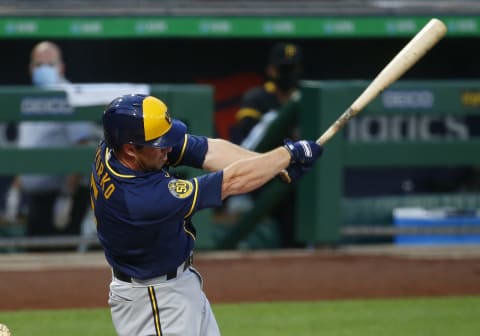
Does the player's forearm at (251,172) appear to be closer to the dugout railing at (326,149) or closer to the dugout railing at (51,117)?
the dugout railing at (51,117)

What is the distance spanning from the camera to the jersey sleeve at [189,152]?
4.94 m

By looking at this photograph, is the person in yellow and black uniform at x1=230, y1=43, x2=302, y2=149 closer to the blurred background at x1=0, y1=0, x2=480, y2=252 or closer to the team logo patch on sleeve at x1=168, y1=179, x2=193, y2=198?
the blurred background at x1=0, y1=0, x2=480, y2=252

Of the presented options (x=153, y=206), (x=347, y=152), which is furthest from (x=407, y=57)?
(x=347, y=152)

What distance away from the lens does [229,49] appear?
38.2 ft

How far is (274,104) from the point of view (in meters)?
9.12

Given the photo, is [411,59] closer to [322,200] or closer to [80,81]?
[322,200]

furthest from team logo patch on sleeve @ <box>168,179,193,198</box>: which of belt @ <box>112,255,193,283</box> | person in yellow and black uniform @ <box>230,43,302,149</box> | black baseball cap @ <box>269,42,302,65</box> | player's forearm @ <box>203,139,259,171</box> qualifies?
black baseball cap @ <box>269,42,302,65</box>

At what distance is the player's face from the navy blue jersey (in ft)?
0.10

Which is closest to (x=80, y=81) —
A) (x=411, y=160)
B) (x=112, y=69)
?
(x=112, y=69)

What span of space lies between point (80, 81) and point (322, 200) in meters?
3.53

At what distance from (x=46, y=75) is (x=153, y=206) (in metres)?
4.55

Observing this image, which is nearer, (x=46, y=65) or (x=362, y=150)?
(x=46, y=65)

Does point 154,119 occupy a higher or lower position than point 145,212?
higher

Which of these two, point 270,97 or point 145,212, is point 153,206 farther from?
point 270,97
